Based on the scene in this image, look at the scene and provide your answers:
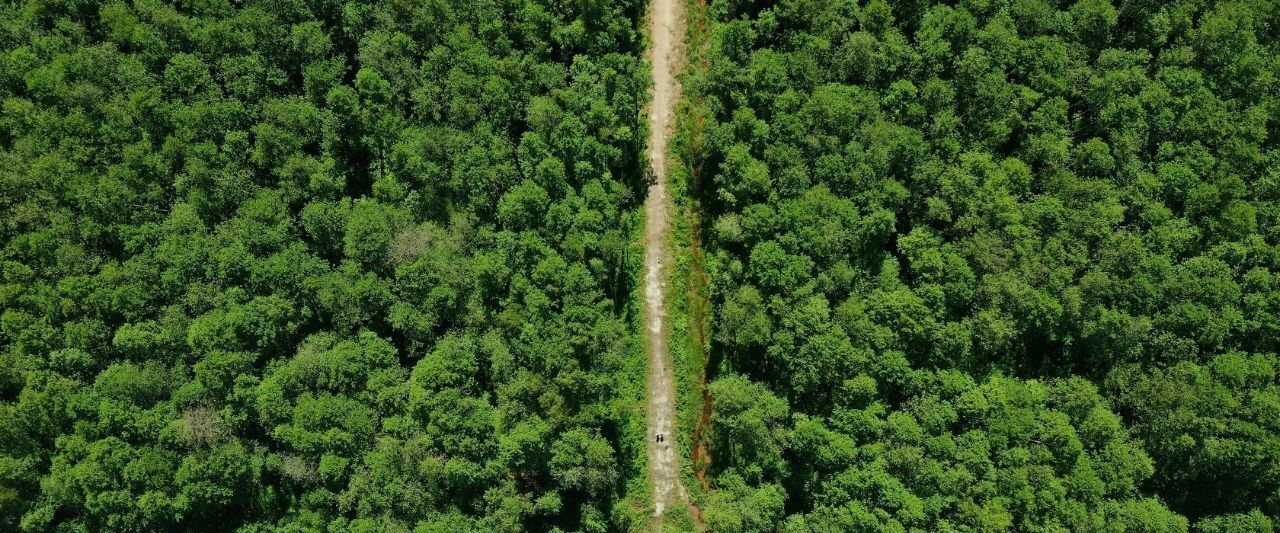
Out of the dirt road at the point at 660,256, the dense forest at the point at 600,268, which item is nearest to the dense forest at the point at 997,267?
the dense forest at the point at 600,268

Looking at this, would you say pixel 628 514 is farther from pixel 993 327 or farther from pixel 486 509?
pixel 993 327

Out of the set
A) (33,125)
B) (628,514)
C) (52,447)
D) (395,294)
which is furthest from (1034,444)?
(33,125)

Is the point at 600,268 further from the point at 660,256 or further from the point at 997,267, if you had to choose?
the point at 997,267

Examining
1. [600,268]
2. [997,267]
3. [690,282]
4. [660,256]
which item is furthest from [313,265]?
[997,267]

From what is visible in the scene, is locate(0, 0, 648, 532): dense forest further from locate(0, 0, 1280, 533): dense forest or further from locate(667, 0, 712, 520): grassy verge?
locate(667, 0, 712, 520): grassy verge

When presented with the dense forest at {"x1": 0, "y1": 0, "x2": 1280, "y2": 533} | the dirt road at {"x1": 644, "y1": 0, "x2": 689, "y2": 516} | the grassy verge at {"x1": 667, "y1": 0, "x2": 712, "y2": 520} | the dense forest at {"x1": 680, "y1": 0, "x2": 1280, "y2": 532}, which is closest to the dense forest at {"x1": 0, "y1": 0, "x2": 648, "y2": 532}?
the dense forest at {"x1": 0, "y1": 0, "x2": 1280, "y2": 533}

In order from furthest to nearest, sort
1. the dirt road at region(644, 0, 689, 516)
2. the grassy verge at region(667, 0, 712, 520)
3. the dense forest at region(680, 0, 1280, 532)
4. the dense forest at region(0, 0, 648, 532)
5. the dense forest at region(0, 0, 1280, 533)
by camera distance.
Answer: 1. the grassy verge at region(667, 0, 712, 520)
2. the dirt road at region(644, 0, 689, 516)
3. the dense forest at region(680, 0, 1280, 532)
4. the dense forest at region(0, 0, 1280, 533)
5. the dense forest at region(0, 0, 648, 532)

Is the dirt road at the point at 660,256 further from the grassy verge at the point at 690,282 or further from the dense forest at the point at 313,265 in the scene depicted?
the dense forest at the point at 313,265
